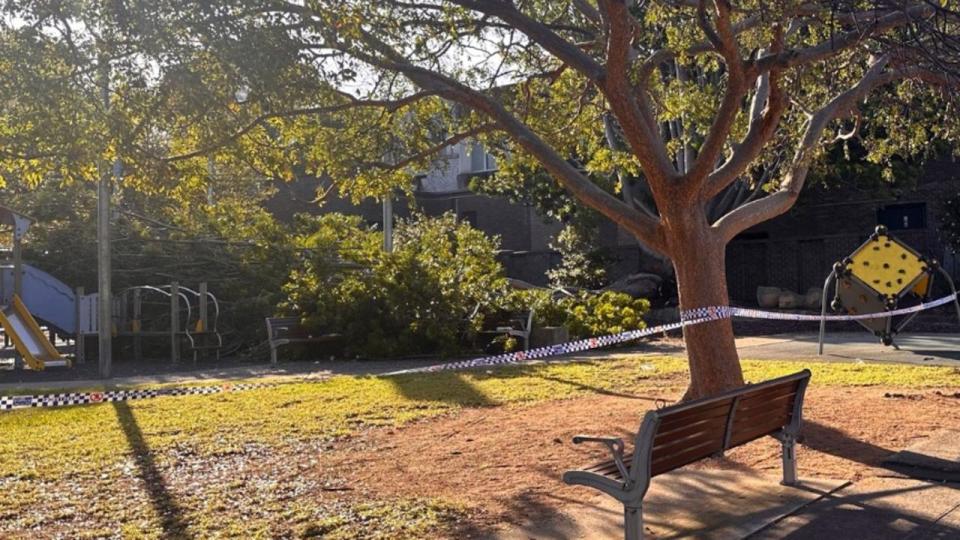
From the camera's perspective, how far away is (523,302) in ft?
64.5

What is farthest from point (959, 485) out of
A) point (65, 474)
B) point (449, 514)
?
point (65, 474)

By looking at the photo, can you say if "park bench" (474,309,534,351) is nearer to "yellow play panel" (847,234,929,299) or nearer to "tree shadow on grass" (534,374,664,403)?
"tree shadow on grass" (534,374,664,403)

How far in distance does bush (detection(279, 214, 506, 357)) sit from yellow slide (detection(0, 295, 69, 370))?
4164 millimetres

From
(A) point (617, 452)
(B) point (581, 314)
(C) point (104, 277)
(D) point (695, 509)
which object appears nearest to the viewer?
(A) point (617, 452)

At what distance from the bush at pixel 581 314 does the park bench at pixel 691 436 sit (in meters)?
11.9

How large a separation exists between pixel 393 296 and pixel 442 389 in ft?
19.5

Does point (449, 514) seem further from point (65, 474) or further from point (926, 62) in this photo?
point (926, 62)

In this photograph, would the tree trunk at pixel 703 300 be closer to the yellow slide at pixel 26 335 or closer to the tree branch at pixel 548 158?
the tree branch at pixel 548 158

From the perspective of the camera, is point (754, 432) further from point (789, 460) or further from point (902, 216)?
→ point (902, 216)

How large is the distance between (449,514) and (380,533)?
60 cm

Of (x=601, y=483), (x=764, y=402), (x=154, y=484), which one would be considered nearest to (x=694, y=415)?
(x=601, y=483)

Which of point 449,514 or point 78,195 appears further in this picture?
point 78,195

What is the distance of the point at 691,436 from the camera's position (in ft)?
20.6

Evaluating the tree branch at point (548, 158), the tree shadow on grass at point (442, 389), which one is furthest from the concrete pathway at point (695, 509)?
the tree shadow on grass at point (442, 389)
